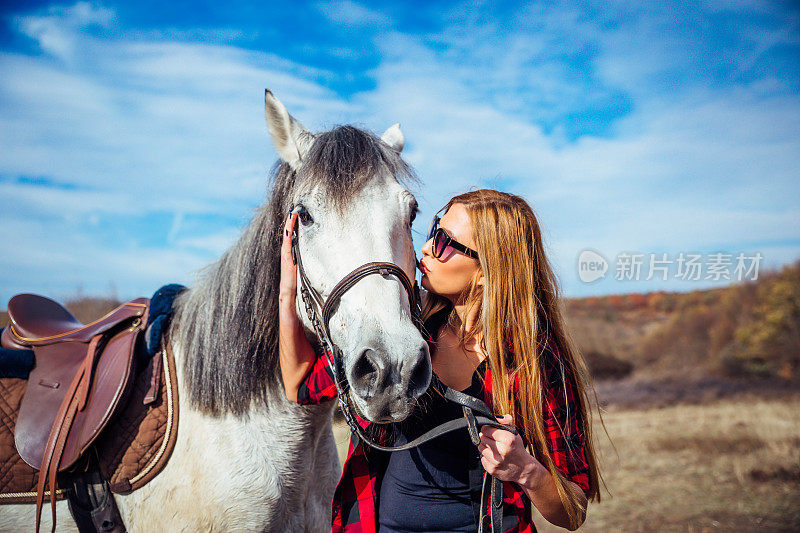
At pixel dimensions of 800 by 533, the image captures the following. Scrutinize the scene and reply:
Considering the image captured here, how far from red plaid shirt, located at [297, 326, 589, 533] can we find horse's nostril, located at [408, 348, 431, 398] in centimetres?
42

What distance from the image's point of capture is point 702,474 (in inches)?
283

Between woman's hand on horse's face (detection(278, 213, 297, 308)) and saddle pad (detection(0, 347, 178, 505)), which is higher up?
woman's hand on horse's face (detection(278, 213, 297, 308))

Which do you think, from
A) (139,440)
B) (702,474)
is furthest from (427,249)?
(702,474)

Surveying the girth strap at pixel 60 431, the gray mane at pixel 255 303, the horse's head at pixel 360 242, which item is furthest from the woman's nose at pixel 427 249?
the girth strap at pixel 60 431

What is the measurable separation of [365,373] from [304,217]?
Answer: 75 cm

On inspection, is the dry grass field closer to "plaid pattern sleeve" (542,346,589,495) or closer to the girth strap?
the girth strap

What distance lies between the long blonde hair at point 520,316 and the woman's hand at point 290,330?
69 centimetres

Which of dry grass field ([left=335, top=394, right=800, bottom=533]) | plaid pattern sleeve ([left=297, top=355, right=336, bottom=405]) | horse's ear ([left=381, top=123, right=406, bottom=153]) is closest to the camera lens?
plaid pattern sleeve ([left=297, top=355, right=336, bottom=405])

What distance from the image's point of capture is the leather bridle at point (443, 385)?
5.22ft

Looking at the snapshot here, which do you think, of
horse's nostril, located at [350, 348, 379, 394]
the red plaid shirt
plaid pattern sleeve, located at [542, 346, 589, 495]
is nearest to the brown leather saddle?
the red plaid shirt

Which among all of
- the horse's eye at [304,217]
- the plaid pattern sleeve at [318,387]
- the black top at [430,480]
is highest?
the horse's eye at [304,217]

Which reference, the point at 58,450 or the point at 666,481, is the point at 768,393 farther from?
the point at 58,450

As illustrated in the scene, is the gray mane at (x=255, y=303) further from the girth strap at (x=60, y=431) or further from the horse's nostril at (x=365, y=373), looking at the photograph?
the horse's nostril at (x=365, y=373)

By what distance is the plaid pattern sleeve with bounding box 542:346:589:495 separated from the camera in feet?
5.74
